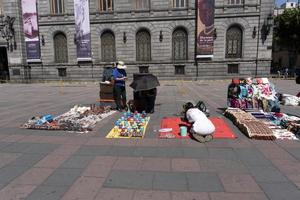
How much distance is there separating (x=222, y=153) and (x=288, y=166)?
3.94 ft

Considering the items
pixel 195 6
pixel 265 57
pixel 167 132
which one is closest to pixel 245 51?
pixel 265 57

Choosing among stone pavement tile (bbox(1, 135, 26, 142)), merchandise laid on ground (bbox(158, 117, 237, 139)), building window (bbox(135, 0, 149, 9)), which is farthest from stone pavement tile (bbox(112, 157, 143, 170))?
building window (bbox(135, 0, 149, 9))

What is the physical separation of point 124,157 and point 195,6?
22697 mm

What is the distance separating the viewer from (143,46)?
1020 inches

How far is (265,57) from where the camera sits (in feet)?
80.3

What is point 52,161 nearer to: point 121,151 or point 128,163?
point 121,151

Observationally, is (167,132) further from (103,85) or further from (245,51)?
(245,51)

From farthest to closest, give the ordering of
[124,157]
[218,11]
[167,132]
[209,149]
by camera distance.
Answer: [218,11], [167,132], [209,149], [124,157]

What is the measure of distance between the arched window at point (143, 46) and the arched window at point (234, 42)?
803 centimetres

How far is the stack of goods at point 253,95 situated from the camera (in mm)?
8555

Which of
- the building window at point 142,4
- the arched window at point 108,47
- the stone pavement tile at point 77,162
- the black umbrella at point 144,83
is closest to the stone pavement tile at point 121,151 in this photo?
the stone pavement tile at point 77,162

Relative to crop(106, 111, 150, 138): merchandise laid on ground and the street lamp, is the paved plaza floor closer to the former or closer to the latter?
crop(106, 111, 150, 138): merchandise laid on ground

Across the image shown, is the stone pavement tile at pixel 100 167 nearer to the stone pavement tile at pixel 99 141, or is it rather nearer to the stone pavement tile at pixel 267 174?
the stone pavement tile at pixel 99 141

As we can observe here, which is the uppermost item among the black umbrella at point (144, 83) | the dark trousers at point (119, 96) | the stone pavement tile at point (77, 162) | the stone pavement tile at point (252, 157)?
the black umbrella at point (144, 83)
